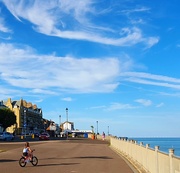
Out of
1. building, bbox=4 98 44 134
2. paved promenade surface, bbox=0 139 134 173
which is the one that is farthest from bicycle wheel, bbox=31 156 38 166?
building, bbox=4 98 44 134

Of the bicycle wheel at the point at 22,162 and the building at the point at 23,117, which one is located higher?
the building at the point at 23,117

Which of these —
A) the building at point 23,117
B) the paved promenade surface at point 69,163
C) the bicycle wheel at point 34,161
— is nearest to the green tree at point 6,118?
the building at point 23,117

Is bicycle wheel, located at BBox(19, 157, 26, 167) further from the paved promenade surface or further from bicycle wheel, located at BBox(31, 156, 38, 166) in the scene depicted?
bicycle wheel, located at BBox(31, 156, 38, 166)

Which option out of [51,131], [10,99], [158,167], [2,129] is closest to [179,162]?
[158,167]

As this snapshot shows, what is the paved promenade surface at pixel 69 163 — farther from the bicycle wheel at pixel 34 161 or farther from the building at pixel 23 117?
the building at pixel 23 117

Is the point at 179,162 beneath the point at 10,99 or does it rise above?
beneath

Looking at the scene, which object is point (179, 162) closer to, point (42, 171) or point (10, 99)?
point (42, 171)

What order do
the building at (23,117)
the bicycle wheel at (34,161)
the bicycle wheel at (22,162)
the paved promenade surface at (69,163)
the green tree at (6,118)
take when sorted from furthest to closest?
the building at (23,117) → the green tree at (6,118) → the bicycle wheel at (34,161) → the bicycle wheel at (22,162) → the paved promenade surface at (69,163)

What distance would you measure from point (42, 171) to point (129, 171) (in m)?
3.88

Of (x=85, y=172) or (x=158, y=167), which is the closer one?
(x=158, y=167)

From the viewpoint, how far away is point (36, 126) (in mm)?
186500

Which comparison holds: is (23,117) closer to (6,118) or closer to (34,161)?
(6,118)

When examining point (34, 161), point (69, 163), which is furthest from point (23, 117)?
point (34, 161)

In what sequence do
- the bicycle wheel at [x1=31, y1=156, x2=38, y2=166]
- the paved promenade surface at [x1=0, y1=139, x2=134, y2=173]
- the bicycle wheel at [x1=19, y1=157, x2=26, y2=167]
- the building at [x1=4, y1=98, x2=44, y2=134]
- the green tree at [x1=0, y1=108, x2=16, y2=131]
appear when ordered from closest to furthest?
the paved promenade surface at [x1=0, y1=139, x2=134, y2=173] < the bicycle wheel at [x1=19, y1=157, x2=26, y2=167] < the bicycle wheel at [x1=31, y1=156, x2=38, y2=166] < the green tree at [x1=0, y1=108, x2=16, y2=131] < the building at [x1=4, y1=98, x2=44, y2=134]
